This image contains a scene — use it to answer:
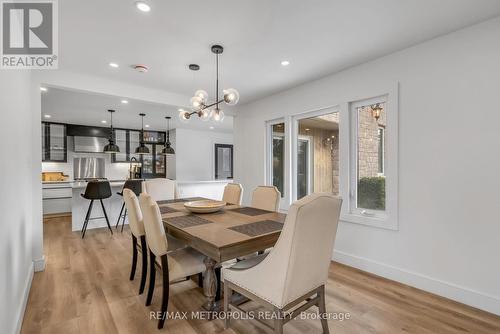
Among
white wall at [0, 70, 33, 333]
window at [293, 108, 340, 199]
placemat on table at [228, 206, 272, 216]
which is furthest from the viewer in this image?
window at [293, 108, 340, 199]

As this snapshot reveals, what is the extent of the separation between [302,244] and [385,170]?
6.48 feet

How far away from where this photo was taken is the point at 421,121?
8.19 ft

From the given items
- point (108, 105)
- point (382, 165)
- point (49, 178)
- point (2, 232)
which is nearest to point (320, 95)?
Answer: point (382, 165)

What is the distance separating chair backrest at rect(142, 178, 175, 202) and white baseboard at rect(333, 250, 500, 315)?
8.89ft

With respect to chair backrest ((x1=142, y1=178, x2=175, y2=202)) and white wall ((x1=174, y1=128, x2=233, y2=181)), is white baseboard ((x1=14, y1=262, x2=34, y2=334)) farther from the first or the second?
white wall ((x1=174, y1=128, x2=233, y2=181))

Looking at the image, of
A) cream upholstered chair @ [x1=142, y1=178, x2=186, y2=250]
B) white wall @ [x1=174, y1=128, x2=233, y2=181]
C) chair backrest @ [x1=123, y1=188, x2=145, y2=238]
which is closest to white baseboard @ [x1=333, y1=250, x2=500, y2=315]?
chair backrest @ [x1=123, y1=188, x2=145, y2=238]

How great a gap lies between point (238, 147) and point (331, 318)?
11.8ft

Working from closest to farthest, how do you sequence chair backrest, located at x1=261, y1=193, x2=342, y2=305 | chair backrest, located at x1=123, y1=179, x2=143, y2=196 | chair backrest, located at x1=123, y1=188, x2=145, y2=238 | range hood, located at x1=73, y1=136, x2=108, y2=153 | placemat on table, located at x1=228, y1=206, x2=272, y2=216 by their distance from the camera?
chair backrest, located at x1=261, y1=193, x2=342, y2=305, chair backrest, located at x1=123, y1=188, x2=145, y2=238, placemat on table, located at x1=228, y1=206, x2=272, y2=216, chair backrest, located at x1=123, y1=179, x2=143, y2=196, range hood, located at x1=73, y1=136, x2=108, y2=153

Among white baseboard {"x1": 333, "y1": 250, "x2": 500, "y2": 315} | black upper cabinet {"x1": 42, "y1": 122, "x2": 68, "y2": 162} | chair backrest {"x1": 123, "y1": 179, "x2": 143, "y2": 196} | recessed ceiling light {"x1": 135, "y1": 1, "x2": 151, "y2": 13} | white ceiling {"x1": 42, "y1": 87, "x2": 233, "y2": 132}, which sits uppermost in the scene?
recessed ceiling light {"x1": 135, "y1": 1, "x2": 151, "y2": 13}

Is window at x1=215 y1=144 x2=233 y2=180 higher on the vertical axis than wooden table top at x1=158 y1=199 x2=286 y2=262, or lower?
higher

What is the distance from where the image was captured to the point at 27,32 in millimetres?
2225

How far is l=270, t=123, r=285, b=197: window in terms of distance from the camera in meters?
4.27

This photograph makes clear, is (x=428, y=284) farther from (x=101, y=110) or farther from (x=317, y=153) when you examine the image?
(x=101, y=110)

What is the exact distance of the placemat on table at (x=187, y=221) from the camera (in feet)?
6.86
